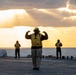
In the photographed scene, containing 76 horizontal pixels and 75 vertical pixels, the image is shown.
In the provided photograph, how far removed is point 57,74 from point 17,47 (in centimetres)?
2617

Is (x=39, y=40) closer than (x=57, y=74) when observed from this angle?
No

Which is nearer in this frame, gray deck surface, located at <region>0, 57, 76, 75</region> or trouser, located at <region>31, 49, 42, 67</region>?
gray deck surface, located at <region>0, 57, 76, 75</region>

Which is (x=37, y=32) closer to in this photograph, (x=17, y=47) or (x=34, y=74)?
(x=34, y=74)

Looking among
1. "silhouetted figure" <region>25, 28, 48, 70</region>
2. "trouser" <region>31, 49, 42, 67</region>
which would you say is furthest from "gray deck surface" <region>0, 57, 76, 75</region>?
"silhouetted figure" <region>25, 28, 48, 70</region>

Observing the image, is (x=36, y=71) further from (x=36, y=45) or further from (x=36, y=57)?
(x=36, y=45)

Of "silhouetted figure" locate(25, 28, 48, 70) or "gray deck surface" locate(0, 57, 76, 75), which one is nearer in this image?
"gray deck surface" locate(0, 57, 76, 75)

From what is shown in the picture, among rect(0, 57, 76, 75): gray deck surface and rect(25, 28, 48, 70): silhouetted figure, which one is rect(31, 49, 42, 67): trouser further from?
rect(0, 57, 76, 75): gray deck surface

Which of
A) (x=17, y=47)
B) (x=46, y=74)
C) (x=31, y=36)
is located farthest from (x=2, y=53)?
(x=46, y=74)

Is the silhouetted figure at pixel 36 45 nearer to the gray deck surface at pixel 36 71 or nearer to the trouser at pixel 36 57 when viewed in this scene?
the trouser at pixel 36 57

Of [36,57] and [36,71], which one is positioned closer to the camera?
[36,71]

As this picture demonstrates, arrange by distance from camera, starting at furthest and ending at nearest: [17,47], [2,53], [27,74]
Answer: [2,53] → [17,47] → [27,74]

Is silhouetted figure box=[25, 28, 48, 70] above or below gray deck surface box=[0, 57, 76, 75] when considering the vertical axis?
above

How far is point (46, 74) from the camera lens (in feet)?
73.4

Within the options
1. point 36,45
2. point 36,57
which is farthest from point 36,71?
point 36,45
